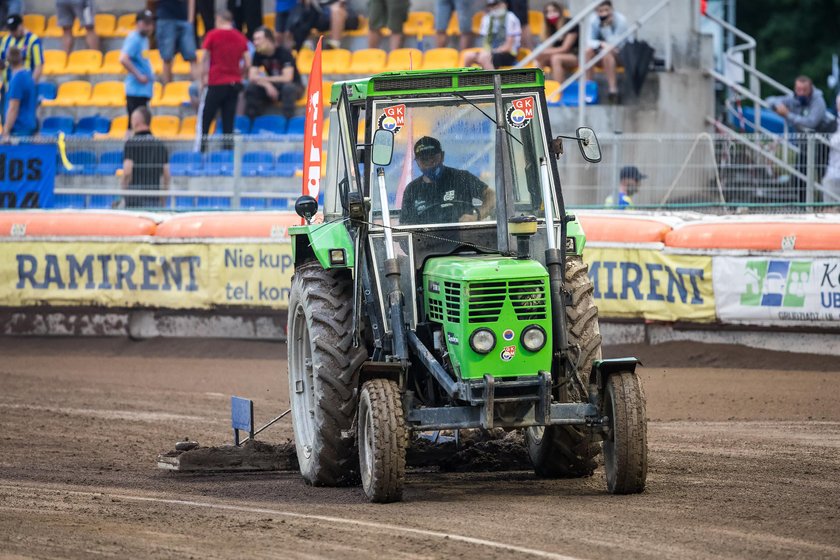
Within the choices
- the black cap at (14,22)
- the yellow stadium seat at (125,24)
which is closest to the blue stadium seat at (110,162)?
the black cap at (14,22)

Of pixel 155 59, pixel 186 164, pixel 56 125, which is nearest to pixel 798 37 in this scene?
pixel 155 59

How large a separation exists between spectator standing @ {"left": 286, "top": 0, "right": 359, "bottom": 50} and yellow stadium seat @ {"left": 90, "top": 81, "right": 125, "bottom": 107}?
326cm

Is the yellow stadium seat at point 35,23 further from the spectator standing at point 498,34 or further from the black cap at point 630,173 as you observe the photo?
the black cap at point 630,173

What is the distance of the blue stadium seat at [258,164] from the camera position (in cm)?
1847

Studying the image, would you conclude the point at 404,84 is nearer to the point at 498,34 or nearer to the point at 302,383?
the point at 302,383

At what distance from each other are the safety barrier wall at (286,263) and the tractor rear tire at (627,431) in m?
7.03

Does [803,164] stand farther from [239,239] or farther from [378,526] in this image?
[378,526]

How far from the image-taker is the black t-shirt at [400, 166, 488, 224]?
8797 mm

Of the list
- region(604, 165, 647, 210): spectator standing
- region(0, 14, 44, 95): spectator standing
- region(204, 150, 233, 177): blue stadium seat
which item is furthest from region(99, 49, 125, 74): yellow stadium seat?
region(604, 165, 647, 210): spectator standing

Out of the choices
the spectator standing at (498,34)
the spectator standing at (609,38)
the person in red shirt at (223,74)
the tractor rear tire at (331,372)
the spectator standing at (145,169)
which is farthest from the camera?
the person in red shirt at (223,74)

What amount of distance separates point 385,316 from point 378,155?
0.97m

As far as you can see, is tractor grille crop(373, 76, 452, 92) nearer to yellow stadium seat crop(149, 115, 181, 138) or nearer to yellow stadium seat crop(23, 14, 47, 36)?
yellow stadium seat crop(149, 115, 181, 138)

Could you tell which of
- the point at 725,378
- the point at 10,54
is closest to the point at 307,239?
the point at 725,378

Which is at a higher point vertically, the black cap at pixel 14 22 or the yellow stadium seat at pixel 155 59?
the black cap at pixel 14 22
